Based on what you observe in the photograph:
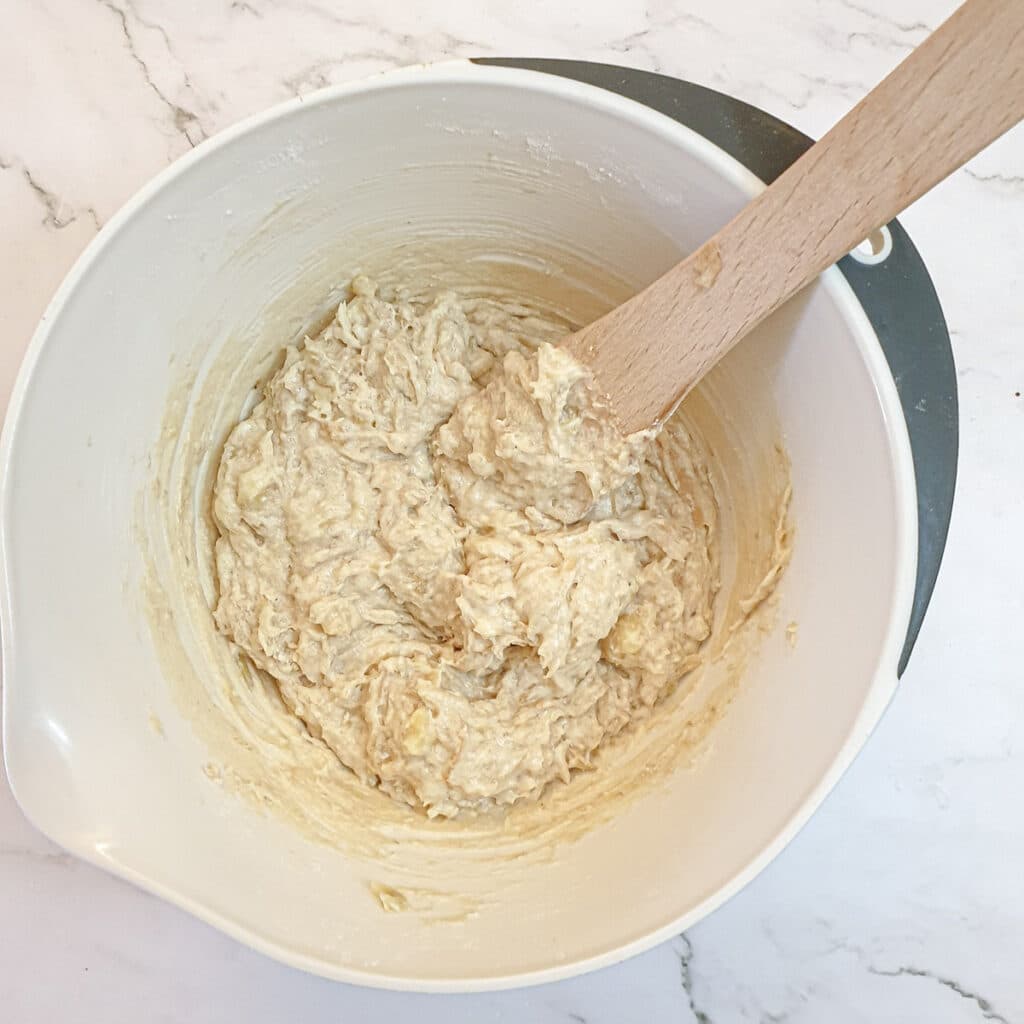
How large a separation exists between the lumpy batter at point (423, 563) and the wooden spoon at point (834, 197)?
0.22 m

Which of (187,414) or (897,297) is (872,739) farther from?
(187,414)

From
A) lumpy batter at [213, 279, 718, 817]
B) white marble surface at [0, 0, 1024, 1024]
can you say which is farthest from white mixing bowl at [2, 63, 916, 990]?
white marble surface at [0, 0, 1024, 1024]

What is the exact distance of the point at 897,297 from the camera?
1134 mm

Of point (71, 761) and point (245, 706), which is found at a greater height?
point (245, 706)

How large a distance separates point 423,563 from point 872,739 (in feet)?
2.91

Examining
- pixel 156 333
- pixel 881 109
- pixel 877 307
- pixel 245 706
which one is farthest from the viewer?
pixel 245 706

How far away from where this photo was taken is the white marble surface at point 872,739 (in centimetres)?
157

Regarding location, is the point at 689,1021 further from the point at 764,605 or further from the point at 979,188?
the point at 979,188

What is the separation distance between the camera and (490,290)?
5.21 ft

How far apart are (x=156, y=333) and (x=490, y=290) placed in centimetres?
59

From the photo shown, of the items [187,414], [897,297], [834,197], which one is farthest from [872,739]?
[187,414]

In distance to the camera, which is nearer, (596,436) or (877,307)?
(877,307)

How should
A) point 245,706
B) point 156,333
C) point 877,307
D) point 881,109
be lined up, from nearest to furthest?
point 881,109
point 877,307
point 156,333
point 245,706

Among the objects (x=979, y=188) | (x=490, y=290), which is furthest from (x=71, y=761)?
(x=979, y=188)
